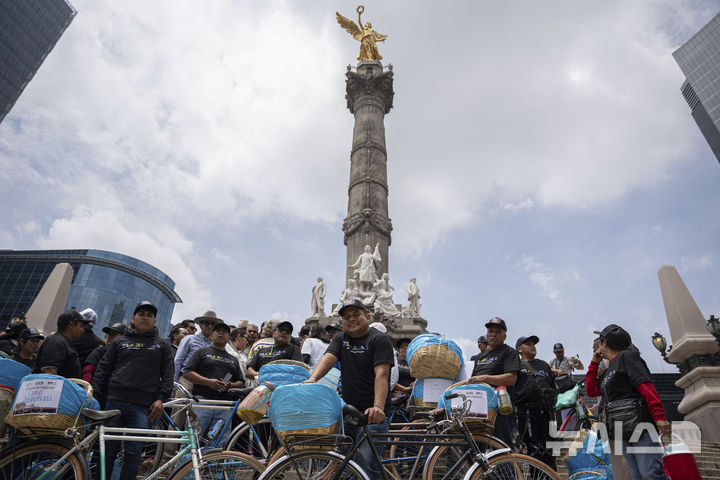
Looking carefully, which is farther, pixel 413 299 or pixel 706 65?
pixel 706 65

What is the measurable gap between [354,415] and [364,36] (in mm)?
A: 27370

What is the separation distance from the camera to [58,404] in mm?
3396

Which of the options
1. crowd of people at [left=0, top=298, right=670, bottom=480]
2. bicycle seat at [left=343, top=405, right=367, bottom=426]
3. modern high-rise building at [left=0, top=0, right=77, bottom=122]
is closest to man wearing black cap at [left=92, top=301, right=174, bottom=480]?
crowd of people at [left=0, top=298, right=670, bottom=480]

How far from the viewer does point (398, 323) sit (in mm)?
17859

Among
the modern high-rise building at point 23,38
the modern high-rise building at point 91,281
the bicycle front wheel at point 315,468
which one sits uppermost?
the modern high-rise building at point 23,38

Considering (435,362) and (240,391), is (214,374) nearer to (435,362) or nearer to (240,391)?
(240,391)

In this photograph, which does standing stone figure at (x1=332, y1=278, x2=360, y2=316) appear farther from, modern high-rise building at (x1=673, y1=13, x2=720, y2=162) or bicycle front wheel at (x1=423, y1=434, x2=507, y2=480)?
modern high-rise building at (x1=673, y1=13, x2=720, y2=162)

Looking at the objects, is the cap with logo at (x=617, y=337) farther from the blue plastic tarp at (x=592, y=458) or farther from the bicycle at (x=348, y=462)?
the bicycle at (x=348, y=462)

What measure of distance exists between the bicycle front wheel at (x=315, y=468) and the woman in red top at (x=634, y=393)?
7.05ft

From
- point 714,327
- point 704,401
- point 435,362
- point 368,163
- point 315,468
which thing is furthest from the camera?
point 368,163

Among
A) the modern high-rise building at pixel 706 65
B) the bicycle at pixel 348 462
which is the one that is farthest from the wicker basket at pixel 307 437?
the modern high-rise building at pixel 706 65

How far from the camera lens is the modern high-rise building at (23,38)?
5466 cm

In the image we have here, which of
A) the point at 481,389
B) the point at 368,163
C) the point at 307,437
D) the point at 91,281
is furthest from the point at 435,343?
the point at 91,281

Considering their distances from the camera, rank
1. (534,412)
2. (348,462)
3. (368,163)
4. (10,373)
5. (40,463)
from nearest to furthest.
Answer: (348,462)
(40,463)
(10,373)
(534,412)
(368,163)
